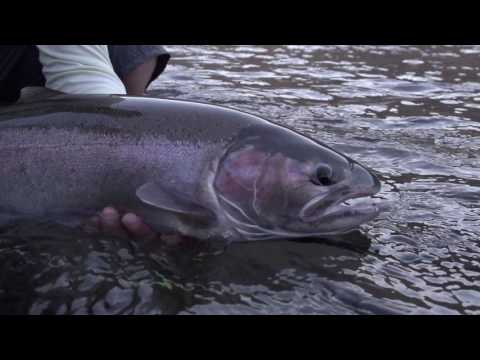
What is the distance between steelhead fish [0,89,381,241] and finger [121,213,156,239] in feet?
0.15

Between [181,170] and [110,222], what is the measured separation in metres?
0.49

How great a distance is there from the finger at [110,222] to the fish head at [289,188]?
0.57 meters

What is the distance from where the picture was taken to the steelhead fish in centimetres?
312

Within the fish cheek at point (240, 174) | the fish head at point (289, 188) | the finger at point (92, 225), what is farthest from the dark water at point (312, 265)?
the fish cheek at point (240, 174)

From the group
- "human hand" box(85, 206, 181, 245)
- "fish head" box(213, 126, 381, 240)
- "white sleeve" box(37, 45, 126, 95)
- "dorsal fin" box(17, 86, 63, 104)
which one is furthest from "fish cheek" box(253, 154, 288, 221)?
"white sleeve" box(37, 45, 126, 95)

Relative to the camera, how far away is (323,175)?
3090 millimetres

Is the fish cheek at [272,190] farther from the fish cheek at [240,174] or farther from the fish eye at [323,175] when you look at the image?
the fish eye at [323,175]

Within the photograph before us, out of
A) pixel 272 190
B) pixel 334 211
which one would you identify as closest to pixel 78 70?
pixel 272 190

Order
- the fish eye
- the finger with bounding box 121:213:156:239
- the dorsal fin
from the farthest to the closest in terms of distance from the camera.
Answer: the dorsal fin
the finger with bounding box 121:213:156:239
the fish eye

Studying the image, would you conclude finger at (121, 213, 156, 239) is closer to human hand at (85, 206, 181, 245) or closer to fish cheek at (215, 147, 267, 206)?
human hand at (85, 206, 181, 245)

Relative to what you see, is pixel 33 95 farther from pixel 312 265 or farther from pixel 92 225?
pixel 312 265
